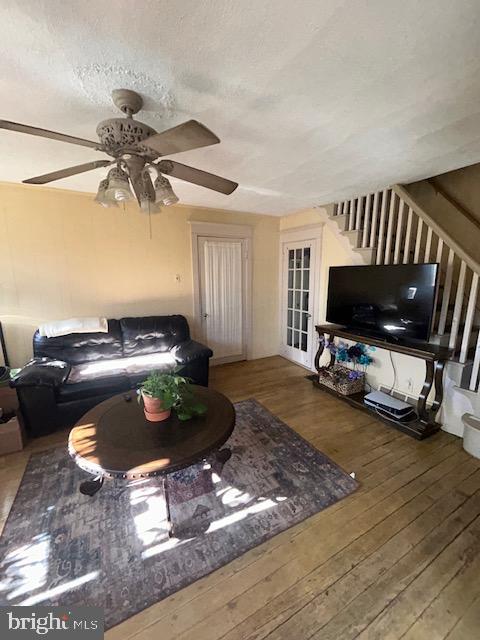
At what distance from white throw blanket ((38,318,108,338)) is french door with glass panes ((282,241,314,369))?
2.77 metres

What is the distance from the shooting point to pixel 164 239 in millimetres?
3617

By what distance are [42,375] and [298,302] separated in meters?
3.39

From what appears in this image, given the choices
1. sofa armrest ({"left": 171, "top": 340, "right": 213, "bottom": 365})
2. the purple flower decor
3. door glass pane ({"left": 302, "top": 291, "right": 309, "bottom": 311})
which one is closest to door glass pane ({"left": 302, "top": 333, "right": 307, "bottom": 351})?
door glass pane ({"left": 302, "top": 291, "right": 309, "bottom": 311})

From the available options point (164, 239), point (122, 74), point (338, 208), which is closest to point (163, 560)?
point (122, 74)

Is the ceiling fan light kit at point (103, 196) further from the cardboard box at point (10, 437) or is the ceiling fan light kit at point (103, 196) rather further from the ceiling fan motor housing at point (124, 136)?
the cardboard box at point (10, 437)

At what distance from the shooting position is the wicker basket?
10.2ft

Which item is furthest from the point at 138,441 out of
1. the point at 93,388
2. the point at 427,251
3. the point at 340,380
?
the point at 427,251

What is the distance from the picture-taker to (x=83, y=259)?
320 cm

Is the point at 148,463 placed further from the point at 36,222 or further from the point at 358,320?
the point at 36,222

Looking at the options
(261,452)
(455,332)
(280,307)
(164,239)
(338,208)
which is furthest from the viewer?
(280,307)

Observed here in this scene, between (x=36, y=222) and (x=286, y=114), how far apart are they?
9.47 feet

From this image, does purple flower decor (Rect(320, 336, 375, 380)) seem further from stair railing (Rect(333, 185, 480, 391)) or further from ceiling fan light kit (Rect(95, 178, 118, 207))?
ceiling fan light kit (Rect(95, 178, 118, 207))

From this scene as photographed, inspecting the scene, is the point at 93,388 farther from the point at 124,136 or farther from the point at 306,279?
the point at 306,279

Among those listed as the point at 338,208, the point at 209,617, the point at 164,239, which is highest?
the point at 338,208
